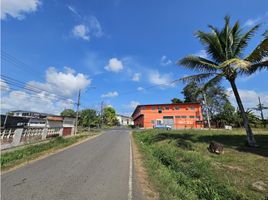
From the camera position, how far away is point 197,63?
38.2ft

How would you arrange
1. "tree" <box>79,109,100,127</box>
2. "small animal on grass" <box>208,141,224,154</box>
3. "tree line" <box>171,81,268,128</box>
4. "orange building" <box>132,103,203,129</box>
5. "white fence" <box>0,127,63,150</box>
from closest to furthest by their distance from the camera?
"small animal on grass" <box>208,141,224,154</box>
"white fence" <box>0,127,63,150</box>
"tree line" <box>171,81,268,128</box>
"orange building" <box>132,103,203,129</box>
"tree" <box>79,109,100,127</box>

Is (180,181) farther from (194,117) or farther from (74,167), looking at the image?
(194,117)

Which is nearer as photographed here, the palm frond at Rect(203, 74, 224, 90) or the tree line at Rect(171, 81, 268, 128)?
the palm frond at Rect(203, 74, 224, 90)

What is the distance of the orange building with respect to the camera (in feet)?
145

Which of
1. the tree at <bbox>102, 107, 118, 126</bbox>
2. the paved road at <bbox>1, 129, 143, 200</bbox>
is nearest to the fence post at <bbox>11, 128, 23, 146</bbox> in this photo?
the paved road at <bbox>1, 129, 143, 200</bbox>

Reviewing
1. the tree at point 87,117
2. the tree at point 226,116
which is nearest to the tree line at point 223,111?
the tree at point 226,116

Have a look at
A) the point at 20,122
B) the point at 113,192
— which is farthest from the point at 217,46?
the point at 20,122

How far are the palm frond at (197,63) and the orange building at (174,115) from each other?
33.7m

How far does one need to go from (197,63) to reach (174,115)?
35.3 m

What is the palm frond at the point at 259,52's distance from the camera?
8497 millimetres

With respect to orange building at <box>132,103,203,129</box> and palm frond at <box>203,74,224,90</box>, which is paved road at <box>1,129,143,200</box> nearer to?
palm frond at <box>203,74,224,90</box>

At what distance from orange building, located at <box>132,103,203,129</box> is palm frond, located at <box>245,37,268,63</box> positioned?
1383 inches

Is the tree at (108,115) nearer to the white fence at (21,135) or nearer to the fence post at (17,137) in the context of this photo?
the white fence at (21,135)

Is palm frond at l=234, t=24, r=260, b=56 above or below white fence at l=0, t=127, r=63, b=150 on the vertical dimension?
above
